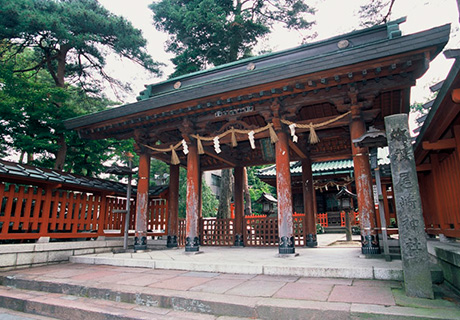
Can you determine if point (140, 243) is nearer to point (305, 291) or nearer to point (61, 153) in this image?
point (61, 153)

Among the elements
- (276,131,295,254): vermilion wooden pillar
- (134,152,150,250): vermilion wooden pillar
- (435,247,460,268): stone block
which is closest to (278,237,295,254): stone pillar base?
(276,131,295,254): vermilion wooden pillar

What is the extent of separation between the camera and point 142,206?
359 inches

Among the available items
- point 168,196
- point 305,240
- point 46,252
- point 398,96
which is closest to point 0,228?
point 46,252

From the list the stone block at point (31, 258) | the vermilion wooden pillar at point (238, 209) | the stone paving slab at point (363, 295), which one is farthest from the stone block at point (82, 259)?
the stone paving slab at point (363, 295)

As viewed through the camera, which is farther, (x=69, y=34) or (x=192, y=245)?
(x=69, y=34)

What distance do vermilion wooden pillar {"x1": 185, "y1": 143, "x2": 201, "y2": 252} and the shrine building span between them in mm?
29

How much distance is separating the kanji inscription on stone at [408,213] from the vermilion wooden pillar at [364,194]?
2.23 m

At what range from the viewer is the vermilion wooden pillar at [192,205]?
789 cm

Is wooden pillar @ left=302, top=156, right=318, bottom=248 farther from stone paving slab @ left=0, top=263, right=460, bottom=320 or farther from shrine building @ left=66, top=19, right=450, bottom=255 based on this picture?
stone paving slab @ left=0, top=263, right=460, bottom=320

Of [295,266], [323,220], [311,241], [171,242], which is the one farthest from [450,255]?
[323,220]

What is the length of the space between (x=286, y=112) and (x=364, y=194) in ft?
9.39

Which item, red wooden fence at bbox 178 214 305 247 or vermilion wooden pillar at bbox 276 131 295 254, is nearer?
vermilion wooden pillar at bbox 276 131 295 254

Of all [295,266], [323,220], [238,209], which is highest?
[238,209]

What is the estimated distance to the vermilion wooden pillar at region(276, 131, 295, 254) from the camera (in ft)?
21.8
